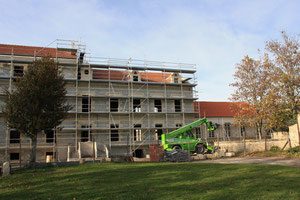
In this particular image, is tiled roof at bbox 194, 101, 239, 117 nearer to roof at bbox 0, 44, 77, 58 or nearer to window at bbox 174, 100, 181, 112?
window at bbox 174, 100, 181, 112

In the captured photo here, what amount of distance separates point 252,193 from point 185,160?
13.4 m

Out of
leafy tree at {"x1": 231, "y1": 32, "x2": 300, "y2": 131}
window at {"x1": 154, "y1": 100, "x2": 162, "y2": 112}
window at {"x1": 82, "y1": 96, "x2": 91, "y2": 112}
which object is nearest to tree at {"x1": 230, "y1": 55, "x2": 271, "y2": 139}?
leafy tree at {"x1": 231, "y1": 32, "x2": 300, "y2": 131}

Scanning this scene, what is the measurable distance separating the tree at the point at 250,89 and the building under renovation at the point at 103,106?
593 cm

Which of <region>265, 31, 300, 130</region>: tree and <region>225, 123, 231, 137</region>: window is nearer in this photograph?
<region>265, 31, 300, 130</region>: tree

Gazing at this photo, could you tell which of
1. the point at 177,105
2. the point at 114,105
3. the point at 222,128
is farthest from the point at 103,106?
the point at 222,128

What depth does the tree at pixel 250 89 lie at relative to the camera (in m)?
29.0

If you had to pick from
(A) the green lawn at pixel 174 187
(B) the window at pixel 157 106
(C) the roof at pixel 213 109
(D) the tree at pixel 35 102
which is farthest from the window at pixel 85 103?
(A) the green lawn at pixel 174 187

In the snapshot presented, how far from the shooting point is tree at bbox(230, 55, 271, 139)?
95.1ft

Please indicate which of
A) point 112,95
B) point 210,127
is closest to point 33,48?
point 112,95

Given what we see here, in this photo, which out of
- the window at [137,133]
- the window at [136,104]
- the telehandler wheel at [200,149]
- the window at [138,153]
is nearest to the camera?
the telehandler wheel at [200,149]

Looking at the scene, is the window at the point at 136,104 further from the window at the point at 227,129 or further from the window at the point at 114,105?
the window at the point at 227,129

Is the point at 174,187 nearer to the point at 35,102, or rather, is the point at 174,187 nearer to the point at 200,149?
the point at 35,102

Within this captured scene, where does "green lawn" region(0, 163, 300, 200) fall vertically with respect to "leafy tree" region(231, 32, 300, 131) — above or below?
below

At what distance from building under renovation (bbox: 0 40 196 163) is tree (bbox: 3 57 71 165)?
26.8 ft
